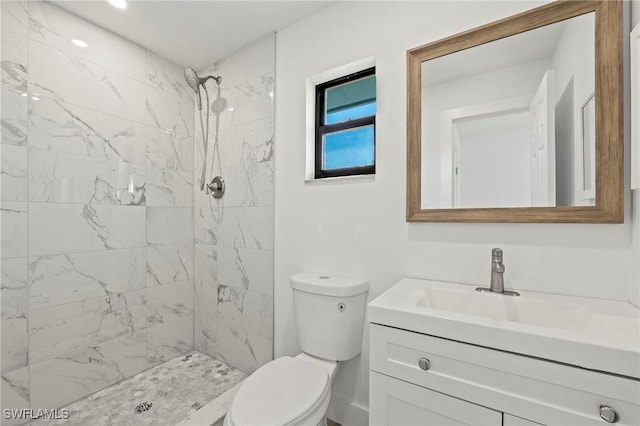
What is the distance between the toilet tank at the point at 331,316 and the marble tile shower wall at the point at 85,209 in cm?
122

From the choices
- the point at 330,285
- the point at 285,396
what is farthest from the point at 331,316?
the point at 285,396

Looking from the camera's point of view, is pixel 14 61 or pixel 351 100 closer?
pixel 14 61

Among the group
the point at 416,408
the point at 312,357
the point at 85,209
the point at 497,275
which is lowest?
the point at 312,357

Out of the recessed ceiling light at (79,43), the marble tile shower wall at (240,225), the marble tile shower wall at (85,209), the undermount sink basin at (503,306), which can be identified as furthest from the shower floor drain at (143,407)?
the recessed ceiling light at (79,43)

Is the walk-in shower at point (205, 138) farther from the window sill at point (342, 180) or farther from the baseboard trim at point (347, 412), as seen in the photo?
the baseboard trim at point (347, 412)

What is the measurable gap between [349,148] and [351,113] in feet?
0.73

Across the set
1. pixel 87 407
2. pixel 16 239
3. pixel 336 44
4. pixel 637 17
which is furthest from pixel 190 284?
pixel 637 17

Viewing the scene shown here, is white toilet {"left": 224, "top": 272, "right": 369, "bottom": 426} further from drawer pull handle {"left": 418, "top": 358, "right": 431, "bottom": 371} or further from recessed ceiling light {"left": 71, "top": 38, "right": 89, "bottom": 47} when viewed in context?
recessed ceiling light {"left": 71, "top": 38, "right": 89, "bottom": 47}

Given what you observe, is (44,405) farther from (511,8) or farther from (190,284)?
(511,8)

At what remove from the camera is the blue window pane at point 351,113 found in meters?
1.66

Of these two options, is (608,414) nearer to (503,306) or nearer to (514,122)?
(503,306)

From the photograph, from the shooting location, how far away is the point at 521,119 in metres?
1.13

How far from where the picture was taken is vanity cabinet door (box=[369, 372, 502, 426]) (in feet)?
2.67

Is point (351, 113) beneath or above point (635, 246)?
above
